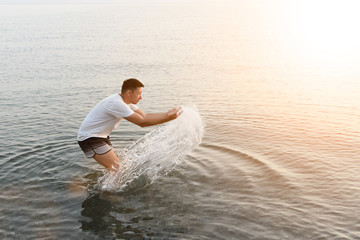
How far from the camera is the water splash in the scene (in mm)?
8656

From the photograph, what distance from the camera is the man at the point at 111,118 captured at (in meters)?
7.84

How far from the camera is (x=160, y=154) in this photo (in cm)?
928

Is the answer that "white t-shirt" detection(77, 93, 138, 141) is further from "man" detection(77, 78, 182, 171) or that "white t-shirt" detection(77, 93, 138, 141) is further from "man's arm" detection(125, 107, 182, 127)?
"man's arm" detection(125, 107, 182, 127)

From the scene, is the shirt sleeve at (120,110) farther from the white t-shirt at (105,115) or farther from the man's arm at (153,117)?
the man's arm at (153,117)

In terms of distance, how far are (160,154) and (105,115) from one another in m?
1.85

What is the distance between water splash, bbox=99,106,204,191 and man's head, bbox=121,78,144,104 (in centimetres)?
116

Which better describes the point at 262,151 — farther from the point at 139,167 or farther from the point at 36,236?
the point at 36,236

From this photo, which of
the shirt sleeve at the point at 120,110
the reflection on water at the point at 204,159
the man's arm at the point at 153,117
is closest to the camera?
the reflection on water at the point at 204,159

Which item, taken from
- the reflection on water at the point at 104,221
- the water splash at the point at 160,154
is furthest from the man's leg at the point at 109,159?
the reflection on water at the point at 104,221

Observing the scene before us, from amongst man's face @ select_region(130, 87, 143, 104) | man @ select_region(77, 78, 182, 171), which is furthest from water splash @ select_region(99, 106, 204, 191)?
man's face @ select_region(130, 87, 143, 104)

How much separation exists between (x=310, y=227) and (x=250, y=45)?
32.0 metres

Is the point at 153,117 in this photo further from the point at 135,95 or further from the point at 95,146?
the point at 95,146

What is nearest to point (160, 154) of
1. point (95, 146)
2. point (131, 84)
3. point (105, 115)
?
point (95, 146)

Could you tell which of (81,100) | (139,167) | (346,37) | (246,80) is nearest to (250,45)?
(346,37)
